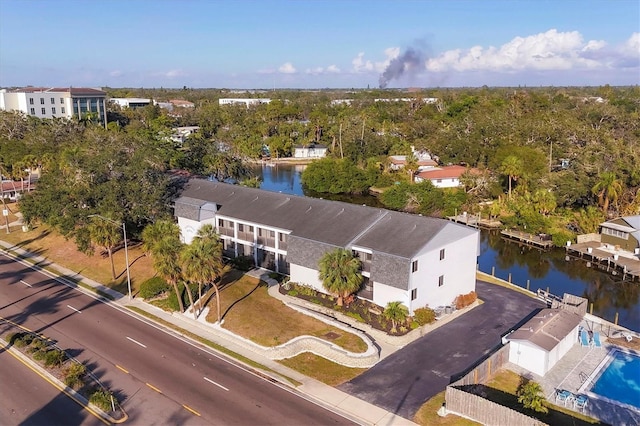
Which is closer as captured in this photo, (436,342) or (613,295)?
(436,342)

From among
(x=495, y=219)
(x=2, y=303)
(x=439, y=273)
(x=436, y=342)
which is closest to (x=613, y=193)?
(x=495, y=219)

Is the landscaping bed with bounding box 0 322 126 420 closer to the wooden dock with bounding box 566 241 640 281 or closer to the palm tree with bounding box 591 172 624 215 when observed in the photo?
the wooden dock with bounding box 566 241 640 281

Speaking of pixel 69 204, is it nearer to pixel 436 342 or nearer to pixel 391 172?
pixel 436 342

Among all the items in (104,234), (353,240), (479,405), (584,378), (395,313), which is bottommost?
(584,378)

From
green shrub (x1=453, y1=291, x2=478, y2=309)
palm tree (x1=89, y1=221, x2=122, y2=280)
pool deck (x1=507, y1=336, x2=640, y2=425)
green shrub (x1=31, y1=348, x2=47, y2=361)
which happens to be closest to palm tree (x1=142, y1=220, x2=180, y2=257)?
palm tree (x1=89, y1=221, x2=122, y2=280)

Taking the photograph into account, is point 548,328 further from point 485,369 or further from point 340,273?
point 340,273

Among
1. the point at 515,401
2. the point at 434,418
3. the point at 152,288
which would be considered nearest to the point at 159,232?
the point at 152,288
